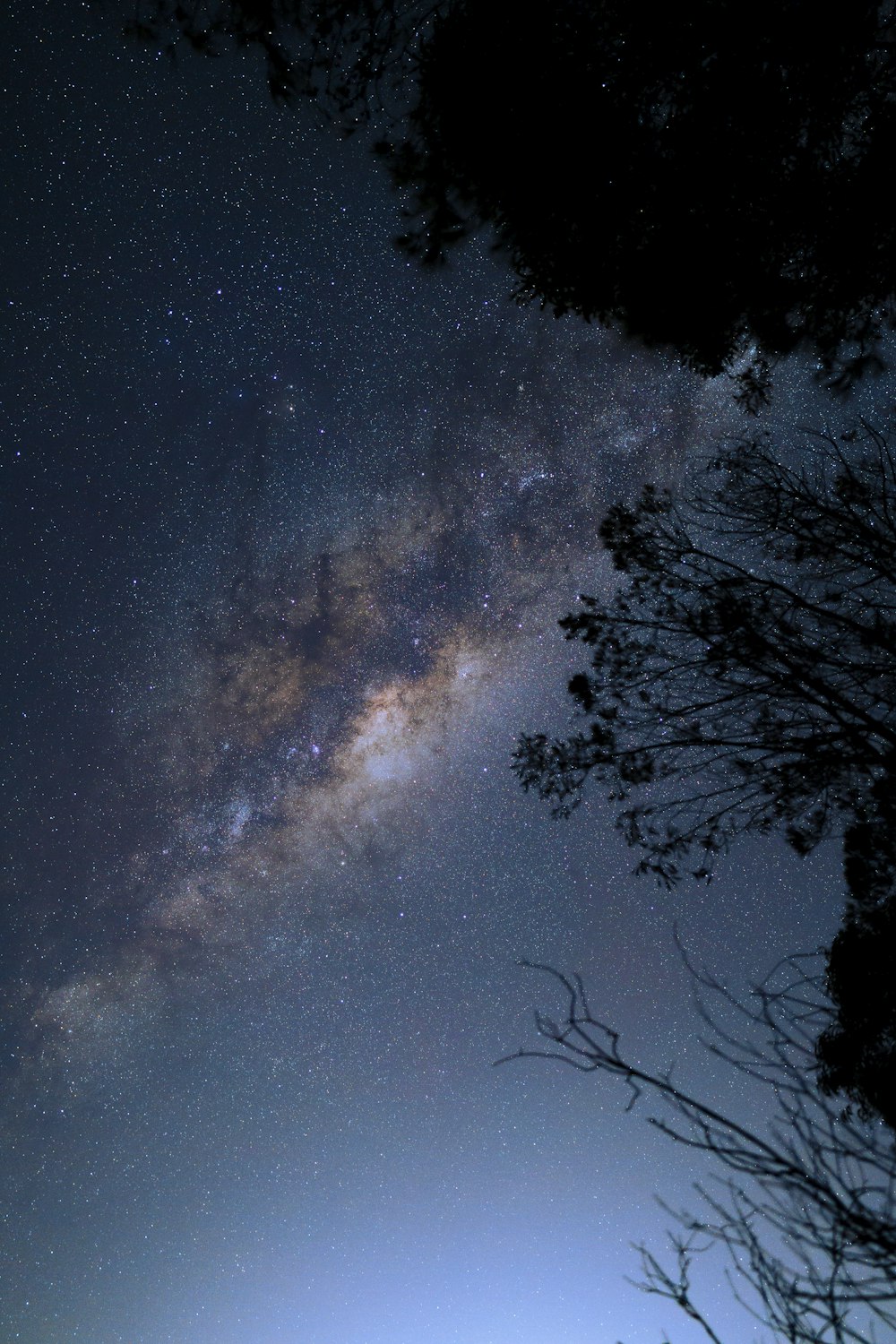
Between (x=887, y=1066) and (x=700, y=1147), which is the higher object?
(x=887, y=1066)

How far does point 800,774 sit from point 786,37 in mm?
4303

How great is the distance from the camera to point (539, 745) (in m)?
5.25

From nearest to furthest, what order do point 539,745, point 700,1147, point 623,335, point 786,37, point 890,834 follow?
point 700,1147 → point 890,834 → point 786,37 → point 539,745 → point 623,335

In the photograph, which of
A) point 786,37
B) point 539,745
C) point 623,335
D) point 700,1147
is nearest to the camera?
point 700,1147

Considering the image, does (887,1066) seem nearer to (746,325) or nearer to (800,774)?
(800,774)

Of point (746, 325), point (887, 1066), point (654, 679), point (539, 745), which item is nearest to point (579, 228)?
point (746, 325)

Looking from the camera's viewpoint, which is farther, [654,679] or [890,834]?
[654,679]

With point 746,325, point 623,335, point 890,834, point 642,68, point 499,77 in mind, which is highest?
point 499,77

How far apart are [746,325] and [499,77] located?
2.28 metres

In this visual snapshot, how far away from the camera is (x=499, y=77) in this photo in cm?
488

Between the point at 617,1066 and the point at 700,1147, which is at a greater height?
the point at 617,1066

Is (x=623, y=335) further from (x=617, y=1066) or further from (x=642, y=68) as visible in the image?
(x=617, y=1066)

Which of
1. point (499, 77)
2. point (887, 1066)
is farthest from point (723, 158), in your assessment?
point (887, 1066)

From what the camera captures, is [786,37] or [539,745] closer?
[786,37]
